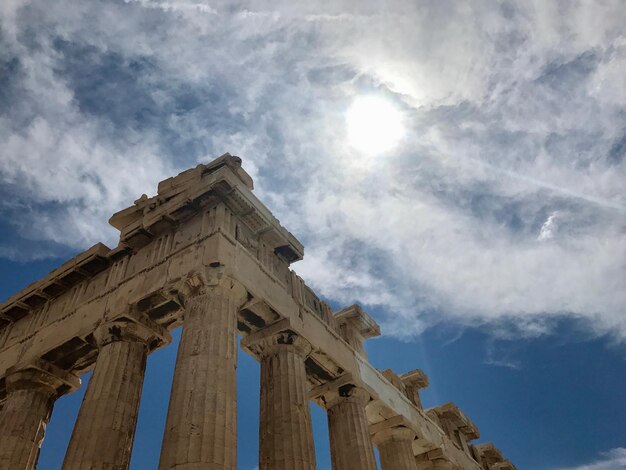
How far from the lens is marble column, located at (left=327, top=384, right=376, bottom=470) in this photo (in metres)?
18.7

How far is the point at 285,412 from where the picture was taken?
1587cm

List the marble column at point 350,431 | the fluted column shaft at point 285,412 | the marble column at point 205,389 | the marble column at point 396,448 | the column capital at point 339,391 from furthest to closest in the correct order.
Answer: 1. the marble column at point 396,448
2. the column capital at point 339,391
3. the marble column at point 350,431
4. the fluted column shaft at point 285,412
5. the marble column at point 205,389

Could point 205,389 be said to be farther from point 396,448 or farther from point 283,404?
point 396,448

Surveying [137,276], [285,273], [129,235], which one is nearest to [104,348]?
[137,276]

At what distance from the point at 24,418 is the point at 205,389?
9.51m

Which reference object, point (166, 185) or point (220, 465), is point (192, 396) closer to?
point (220, 465)

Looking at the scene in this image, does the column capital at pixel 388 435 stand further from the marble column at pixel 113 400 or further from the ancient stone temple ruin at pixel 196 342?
the marble column at pixel 113 400

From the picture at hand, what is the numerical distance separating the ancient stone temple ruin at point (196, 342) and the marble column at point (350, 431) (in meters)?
0.05

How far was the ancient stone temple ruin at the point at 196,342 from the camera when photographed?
534 inches

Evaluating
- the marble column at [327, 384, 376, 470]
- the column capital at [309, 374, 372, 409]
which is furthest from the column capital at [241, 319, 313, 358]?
the marble column at [327, 384, 376, 470]

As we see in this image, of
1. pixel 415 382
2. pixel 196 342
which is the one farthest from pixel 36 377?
pixel 415 382

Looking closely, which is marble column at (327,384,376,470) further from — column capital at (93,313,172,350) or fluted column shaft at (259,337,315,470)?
column capital at (93,313,172,350)

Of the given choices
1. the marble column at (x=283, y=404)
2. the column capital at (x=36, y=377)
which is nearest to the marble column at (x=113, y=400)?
the column capital at (x=36, y=377)

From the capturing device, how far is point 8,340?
2131 cm
